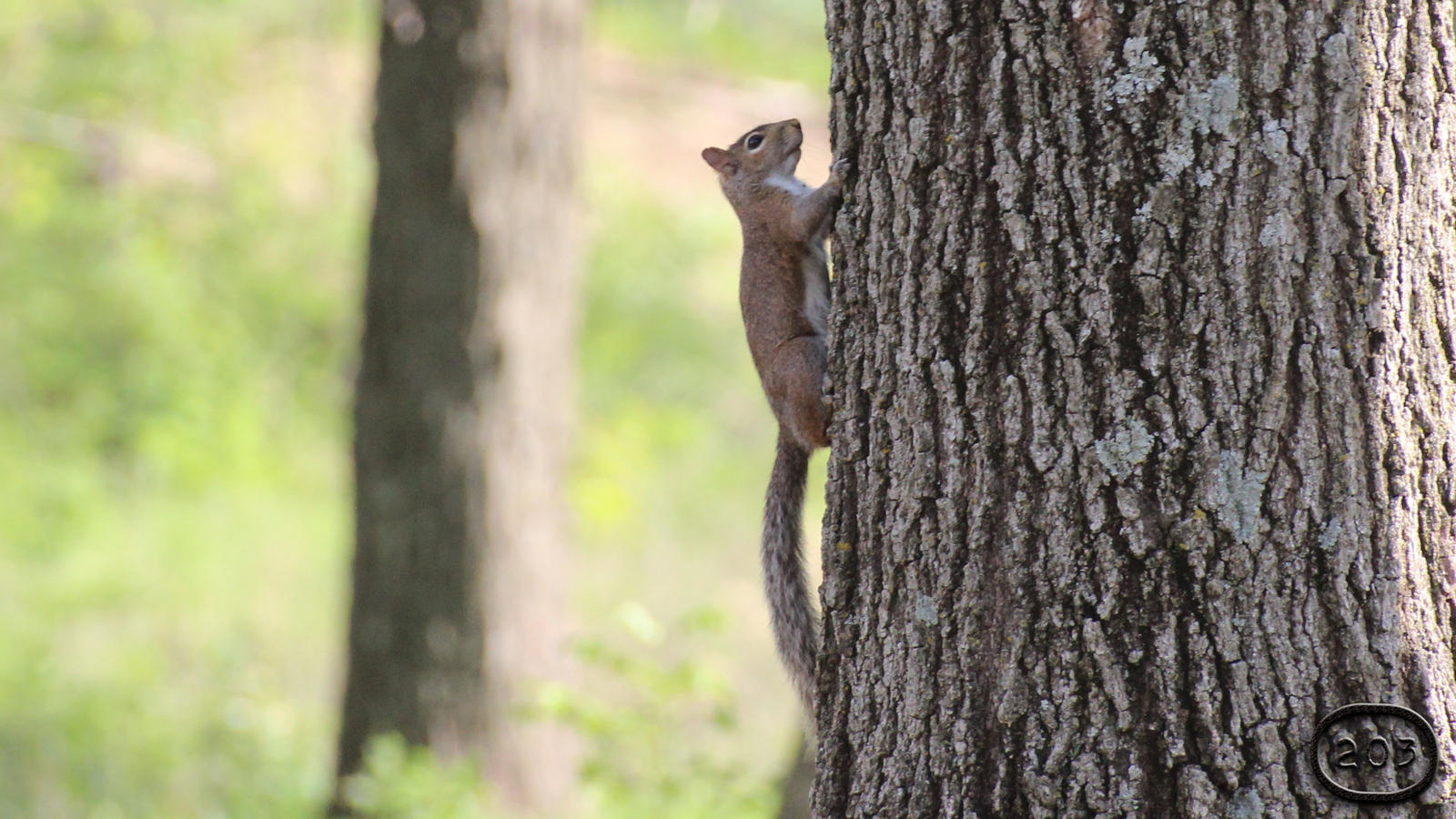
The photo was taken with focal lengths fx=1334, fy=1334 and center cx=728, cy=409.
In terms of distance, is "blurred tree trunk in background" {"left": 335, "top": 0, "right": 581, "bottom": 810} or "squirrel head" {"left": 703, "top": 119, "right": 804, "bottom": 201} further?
"blurred tree trunk in background" {"left": 335, "top": 0, "right": 581, "bottom": 810}

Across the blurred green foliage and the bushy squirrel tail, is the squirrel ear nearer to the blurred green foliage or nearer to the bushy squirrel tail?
the bushy squirrel tail

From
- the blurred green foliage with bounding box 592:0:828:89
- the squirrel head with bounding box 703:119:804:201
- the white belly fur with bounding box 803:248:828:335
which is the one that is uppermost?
the blurred green foliage with bounding box 592:0:828:89

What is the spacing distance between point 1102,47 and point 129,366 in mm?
8512

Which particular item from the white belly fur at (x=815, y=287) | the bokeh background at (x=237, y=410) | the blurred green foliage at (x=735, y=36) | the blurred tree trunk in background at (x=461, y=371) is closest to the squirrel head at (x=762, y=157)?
the white belly fur at (x=815, y=287)

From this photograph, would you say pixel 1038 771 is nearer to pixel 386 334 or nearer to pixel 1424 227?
pixel 1424 227

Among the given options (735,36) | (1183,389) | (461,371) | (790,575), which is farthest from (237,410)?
(1183,389)

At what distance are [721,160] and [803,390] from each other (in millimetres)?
908

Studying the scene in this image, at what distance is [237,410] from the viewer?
8711 millimetres

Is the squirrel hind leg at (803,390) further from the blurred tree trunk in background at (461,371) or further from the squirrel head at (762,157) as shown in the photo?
the blurred tree trunk in background at (461,371)

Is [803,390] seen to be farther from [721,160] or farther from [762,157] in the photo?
[721,160]

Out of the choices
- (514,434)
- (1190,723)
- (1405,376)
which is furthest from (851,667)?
(514,434)

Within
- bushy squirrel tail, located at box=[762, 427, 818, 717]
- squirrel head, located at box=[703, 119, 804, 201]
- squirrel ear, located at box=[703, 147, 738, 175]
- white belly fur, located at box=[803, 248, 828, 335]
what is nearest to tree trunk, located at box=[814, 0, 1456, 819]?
bushy squirrel tail, located at box=[762, 427, 818, 717]

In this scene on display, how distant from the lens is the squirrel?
227 centimetres

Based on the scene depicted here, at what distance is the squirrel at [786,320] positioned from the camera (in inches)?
89.5
